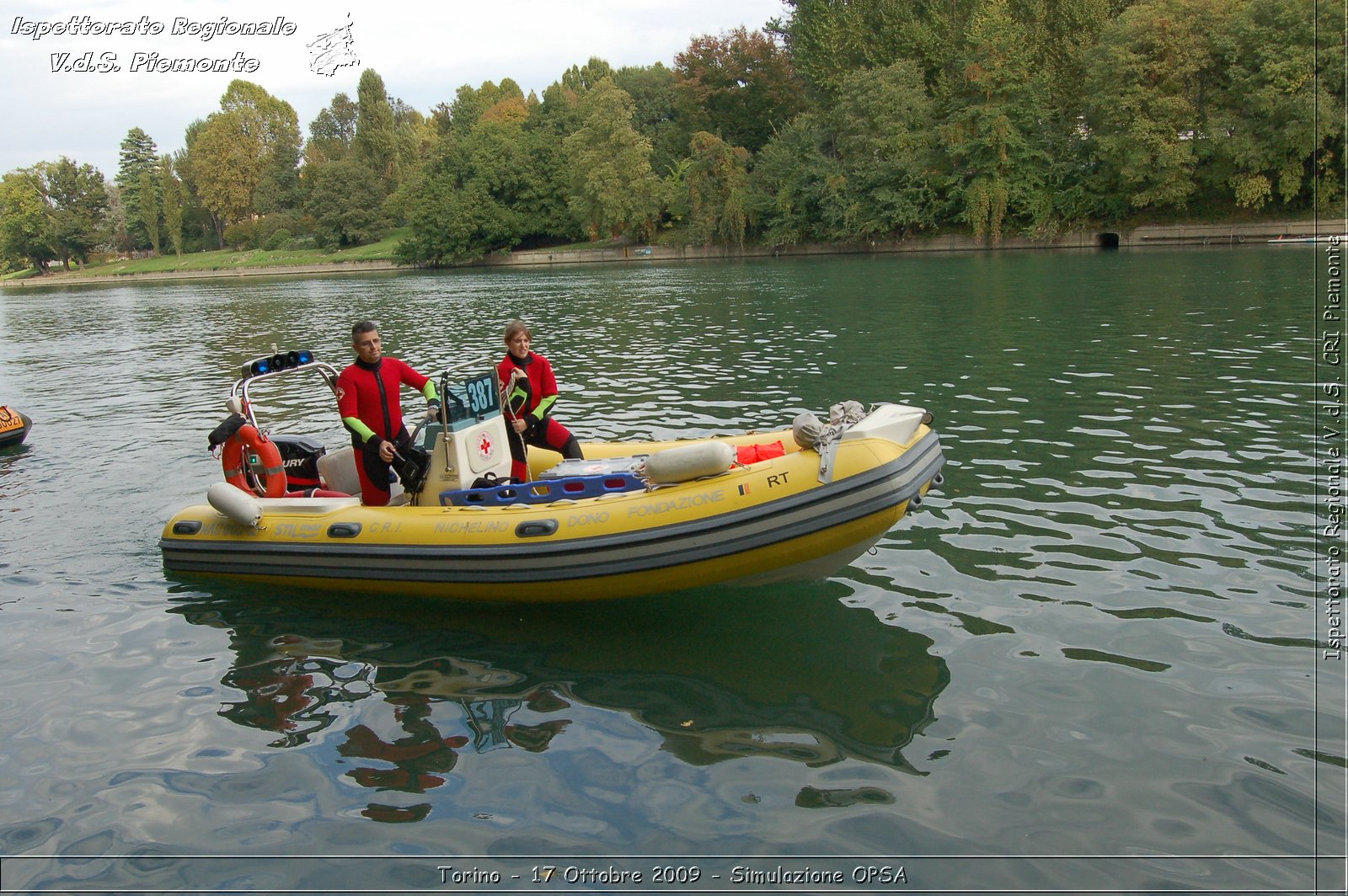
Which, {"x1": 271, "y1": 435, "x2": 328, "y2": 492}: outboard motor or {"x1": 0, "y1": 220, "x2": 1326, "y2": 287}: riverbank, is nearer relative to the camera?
{"x1": 271, "y1": 435, "x2": 328, "y2": 492}: outboard motor

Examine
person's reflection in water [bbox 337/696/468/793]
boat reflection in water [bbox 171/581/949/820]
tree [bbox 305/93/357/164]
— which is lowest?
person's reflection in water [bbox 337/696/468/793]

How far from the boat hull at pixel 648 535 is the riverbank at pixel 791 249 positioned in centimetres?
3249

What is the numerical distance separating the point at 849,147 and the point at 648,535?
48.4 m

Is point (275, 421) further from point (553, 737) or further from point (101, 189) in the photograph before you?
point (101, 189)

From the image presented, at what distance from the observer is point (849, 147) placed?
5044 cm

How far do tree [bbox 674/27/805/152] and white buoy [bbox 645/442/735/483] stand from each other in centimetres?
6036

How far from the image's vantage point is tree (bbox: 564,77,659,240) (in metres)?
60.9

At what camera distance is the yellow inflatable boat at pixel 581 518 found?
5.89m

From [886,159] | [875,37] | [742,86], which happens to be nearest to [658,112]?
[742,86]

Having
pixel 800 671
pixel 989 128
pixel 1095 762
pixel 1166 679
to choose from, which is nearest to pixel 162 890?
pixel 800 671

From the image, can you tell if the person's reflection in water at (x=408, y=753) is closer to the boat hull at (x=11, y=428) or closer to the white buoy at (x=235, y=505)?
the white buoy at (x=235, y=505)

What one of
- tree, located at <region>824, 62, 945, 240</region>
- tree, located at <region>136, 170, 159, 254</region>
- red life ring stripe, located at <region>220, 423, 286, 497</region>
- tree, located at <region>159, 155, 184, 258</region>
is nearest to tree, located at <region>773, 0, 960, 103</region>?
tree, located at <region>824, 62, 945, 240</region>

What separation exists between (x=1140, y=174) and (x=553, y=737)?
4245 centimetres

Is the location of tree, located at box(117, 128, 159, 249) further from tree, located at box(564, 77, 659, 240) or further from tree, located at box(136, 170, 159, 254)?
tree, located at box(564, 77, 659, 240)
